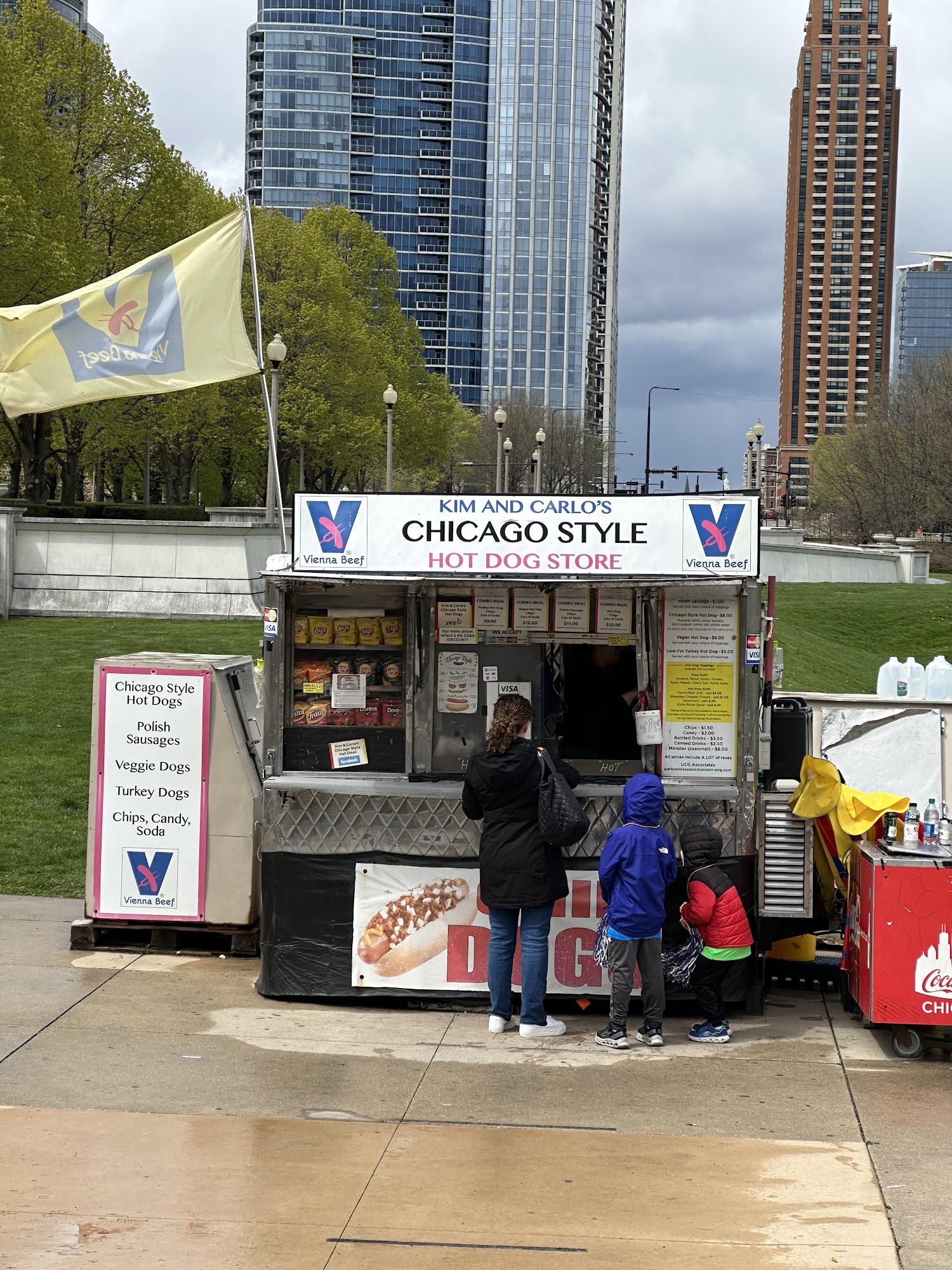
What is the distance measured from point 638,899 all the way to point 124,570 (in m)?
20.9

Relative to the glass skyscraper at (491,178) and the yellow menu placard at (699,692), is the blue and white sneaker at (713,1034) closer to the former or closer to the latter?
the yellow menu placard at (699,692)

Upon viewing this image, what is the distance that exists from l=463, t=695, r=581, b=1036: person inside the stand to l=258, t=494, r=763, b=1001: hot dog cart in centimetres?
40

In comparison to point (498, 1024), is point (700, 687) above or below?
above

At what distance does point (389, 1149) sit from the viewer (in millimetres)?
5531

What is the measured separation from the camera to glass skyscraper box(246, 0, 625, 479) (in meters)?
176

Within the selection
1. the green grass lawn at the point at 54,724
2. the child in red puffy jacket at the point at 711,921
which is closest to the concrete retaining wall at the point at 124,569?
the green grass lawn at the point at 54,724

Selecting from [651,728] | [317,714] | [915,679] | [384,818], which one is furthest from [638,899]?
[915,679]

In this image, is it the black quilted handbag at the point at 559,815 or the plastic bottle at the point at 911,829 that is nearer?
the black quilted handbag at the point at 559,815

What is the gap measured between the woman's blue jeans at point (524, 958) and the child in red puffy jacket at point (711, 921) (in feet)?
2.50

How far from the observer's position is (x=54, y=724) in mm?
14695

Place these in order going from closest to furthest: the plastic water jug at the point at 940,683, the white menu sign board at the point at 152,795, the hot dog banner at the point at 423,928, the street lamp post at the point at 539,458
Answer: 1. the hot dog banner at the point at 423,928
2. the white menu sign board at the point at 152,795
3. the plastic water jug at the point at 940,683
4. the street lamp post at the point at 539,458

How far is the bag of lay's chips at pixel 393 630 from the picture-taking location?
26.4ft

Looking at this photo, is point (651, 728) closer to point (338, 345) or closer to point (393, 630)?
point (393, 630)

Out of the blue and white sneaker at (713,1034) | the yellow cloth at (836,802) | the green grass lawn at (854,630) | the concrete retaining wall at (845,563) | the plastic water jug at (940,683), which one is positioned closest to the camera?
the blue and white sneaker at (713,1034)
